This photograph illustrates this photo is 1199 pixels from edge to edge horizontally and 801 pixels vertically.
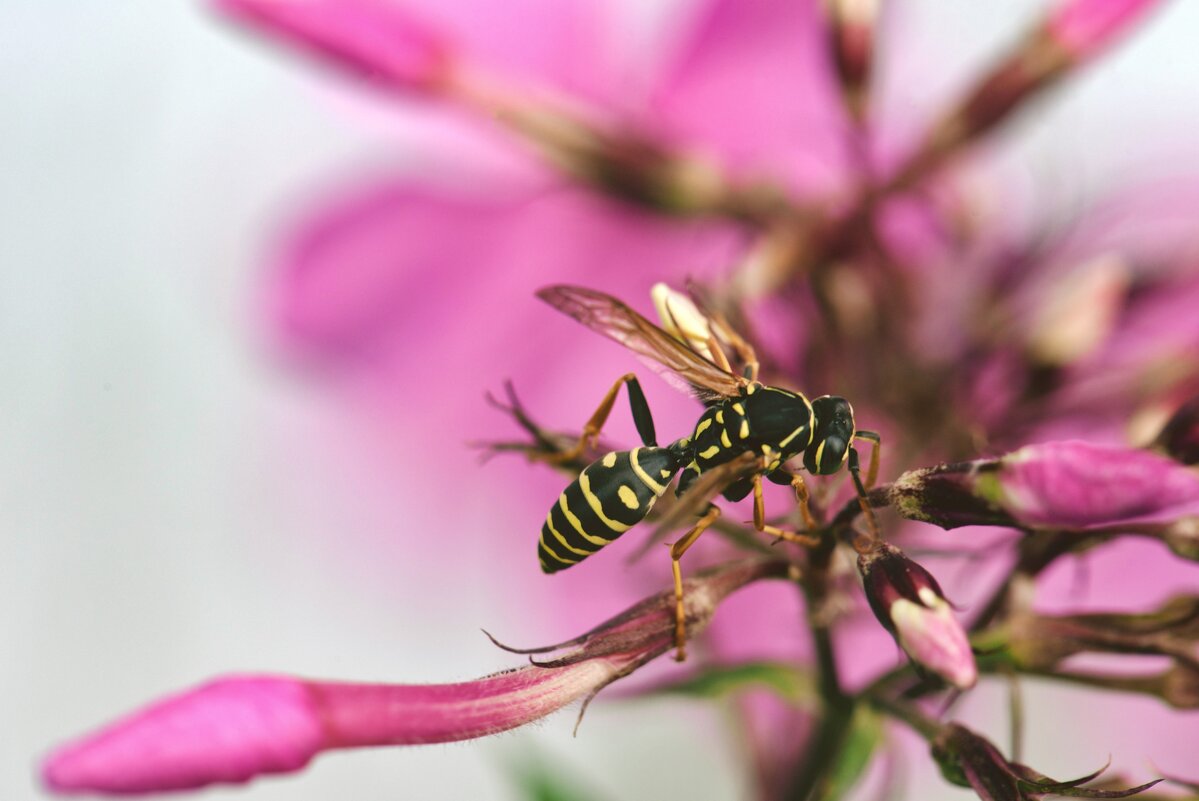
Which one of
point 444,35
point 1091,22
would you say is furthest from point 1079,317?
point 444,35

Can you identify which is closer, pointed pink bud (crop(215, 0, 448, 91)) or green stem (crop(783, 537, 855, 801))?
green stem (crop(783, 537, 855, 801))

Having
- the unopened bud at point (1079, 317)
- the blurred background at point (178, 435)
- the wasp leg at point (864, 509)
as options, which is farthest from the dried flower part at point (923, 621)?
the blurred background at point (178, 435)

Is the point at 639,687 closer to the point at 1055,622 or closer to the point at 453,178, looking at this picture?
the point at 1055,622

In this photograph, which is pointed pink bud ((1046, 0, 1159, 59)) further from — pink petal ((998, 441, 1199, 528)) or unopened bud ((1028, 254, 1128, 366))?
pink petal ((998, 441, 1199, 528))

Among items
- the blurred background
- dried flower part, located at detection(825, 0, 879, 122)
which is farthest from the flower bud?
the blurred background

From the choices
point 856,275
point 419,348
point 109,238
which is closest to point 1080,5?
point 856,275

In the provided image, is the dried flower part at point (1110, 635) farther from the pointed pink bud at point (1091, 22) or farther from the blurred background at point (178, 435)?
the blurred background at point (178, 435)
